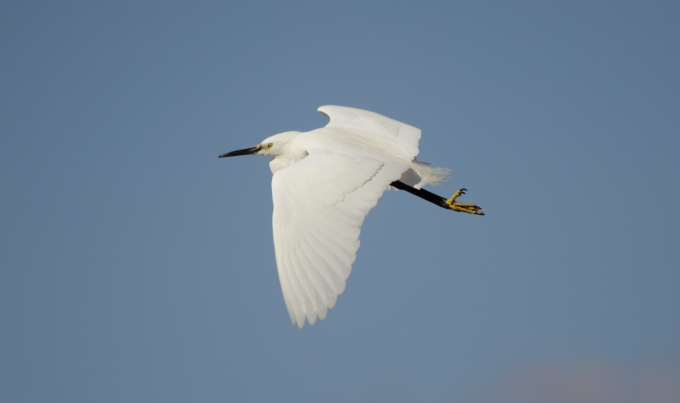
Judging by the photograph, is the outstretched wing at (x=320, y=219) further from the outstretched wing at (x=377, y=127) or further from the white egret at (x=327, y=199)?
the outstretched wing at (x=377, y=127)

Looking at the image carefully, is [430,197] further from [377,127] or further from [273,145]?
[273,145]

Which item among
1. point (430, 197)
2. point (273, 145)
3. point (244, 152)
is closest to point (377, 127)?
point (430, 197)

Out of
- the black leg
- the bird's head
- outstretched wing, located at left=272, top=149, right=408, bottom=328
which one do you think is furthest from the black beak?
outstretched wing, located at left=272, top=149, right=408, bottom=328

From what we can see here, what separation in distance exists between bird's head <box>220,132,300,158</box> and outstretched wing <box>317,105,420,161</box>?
40.7 inches

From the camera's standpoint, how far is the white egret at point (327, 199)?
779cm

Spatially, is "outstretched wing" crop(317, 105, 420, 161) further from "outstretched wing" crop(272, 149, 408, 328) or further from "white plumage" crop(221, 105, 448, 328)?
"outstretched wing" crop(272, 149, 408, 328)

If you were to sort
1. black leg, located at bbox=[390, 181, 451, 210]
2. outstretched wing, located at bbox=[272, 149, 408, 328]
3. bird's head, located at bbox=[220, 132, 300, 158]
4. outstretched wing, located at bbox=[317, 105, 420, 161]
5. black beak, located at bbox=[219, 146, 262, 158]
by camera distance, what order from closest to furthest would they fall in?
outstretched wing, located at bbox=[272, 149, 408, 328] → outstretched wing, located at bbox=[317, 105, 420, 161] → black leg, located at bbox=[390, 181, 451, 210] → bird's head, located at bbox=[220, 132, 300, 158] → black beak, located at bbox=[219, 146, 262, 158]

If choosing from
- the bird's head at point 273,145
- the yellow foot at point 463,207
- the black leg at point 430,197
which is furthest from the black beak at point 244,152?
the yellow foot at point 463,207

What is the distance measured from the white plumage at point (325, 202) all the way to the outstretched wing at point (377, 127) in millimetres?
53

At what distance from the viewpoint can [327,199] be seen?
880 centimetres

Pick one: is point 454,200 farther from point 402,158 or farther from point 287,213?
point 287,213

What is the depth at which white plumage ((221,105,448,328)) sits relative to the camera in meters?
7.77

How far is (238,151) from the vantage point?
13.3 meters

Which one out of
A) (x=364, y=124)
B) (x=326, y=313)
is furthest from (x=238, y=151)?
(x=326, y=313)
